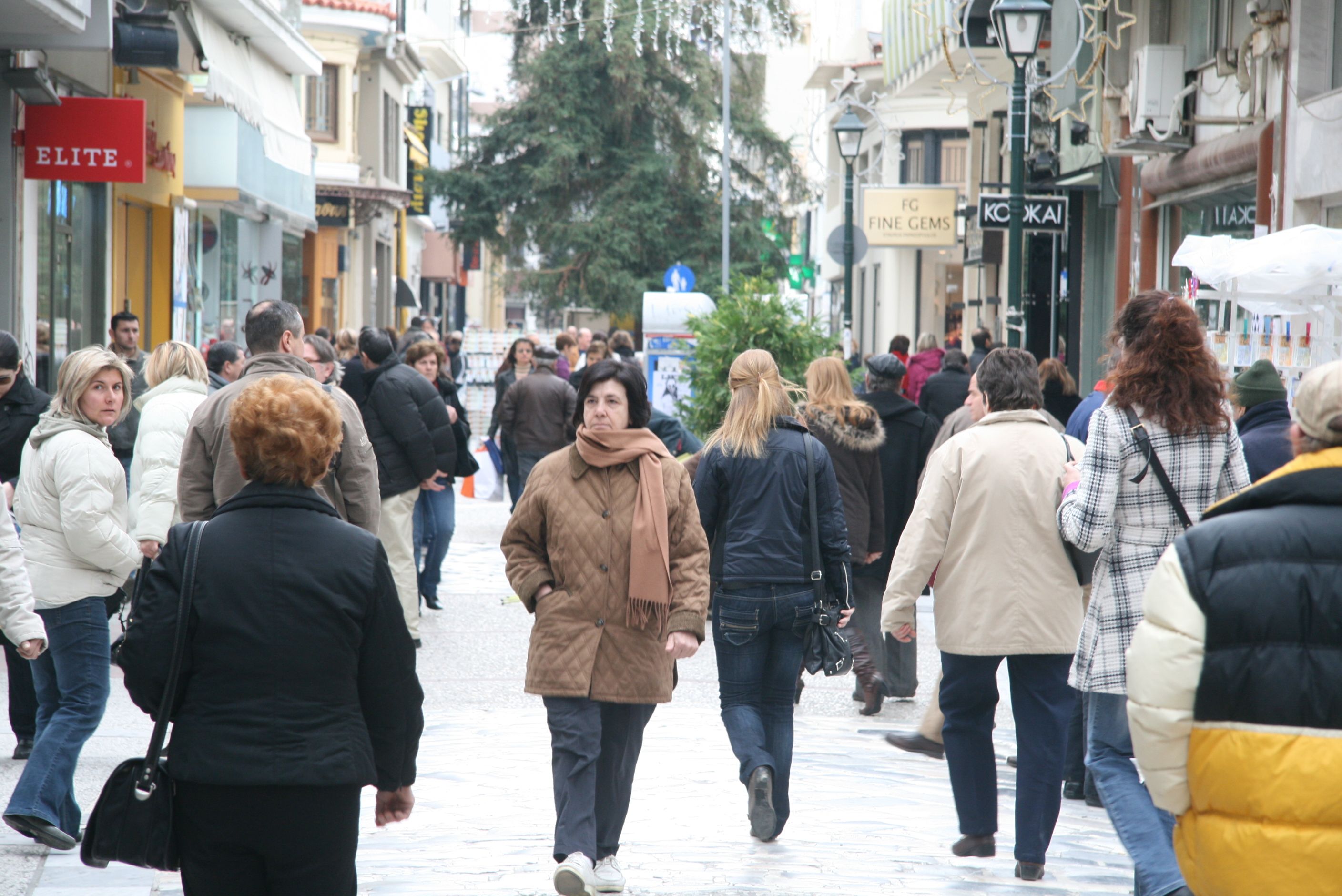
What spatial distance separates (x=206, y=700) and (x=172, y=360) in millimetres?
4564

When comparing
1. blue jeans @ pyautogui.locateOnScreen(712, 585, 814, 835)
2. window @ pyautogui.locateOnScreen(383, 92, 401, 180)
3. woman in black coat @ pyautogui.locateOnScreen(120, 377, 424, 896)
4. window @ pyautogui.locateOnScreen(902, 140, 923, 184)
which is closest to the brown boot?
blue jeans @ pyautogui.locateOnScreen(712, 585, 814, 835)

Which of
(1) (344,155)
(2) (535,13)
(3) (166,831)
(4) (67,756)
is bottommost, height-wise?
(4) (67,756)

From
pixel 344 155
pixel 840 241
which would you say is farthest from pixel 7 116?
pixel 344 155

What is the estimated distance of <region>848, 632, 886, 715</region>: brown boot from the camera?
8.99 metres

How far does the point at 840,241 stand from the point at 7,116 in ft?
44.4

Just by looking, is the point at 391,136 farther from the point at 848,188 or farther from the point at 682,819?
the point at 682,819

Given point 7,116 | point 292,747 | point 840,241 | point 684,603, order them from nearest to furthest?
1. point 292,747
2. point 684,603
3. point 7,116
4. point 840,241

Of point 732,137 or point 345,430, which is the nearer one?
point 345,430

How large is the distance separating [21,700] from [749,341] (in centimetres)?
623

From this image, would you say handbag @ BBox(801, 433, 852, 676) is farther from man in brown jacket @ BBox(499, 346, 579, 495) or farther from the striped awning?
the striped awning

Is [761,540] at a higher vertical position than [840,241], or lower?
lower

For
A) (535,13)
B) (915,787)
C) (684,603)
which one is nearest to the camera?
(684,603)

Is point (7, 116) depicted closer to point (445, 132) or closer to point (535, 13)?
point (535, 13)

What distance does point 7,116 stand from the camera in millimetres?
13156
